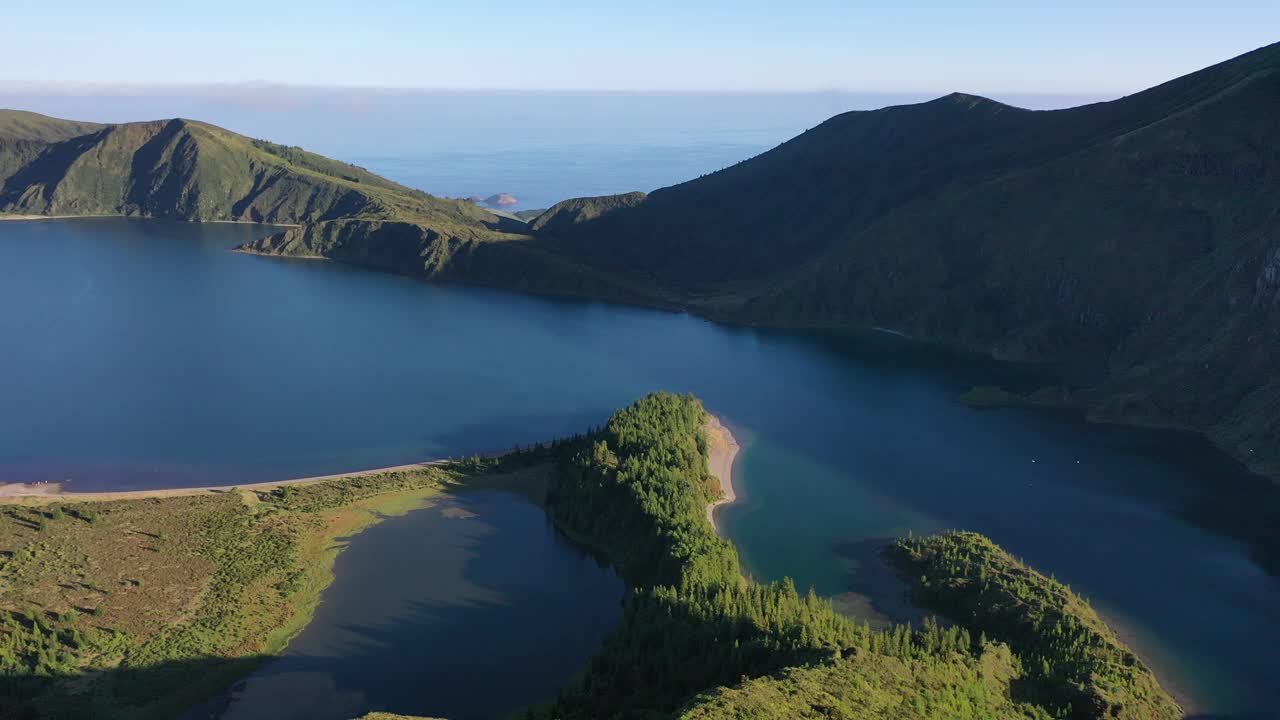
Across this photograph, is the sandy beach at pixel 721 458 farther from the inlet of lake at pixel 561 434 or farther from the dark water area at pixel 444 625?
the dark water area at pixel 444 625

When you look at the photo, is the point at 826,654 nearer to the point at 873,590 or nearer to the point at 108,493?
the point at 873,590

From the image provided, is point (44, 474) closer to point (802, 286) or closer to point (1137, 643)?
point (1137, 643)

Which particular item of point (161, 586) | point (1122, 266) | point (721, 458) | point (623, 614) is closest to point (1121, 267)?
point (1122, 266)

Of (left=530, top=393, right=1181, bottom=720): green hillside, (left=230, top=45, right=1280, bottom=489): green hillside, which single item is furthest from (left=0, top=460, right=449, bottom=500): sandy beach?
(left=230, top=45, right=1280, bottom=489): green hillside

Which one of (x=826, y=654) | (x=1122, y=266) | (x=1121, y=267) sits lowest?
(x=826, y=654)

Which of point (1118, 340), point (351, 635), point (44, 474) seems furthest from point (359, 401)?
point (1118, 340)

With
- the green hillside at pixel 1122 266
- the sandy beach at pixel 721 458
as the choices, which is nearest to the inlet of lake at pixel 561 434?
the sandy beach at pixel 721 458
